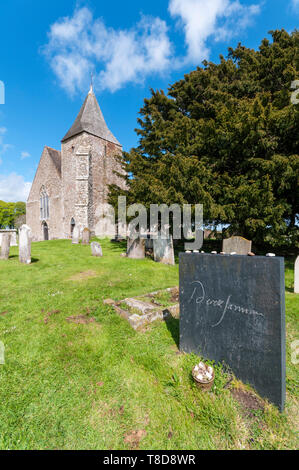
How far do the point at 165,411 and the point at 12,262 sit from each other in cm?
927

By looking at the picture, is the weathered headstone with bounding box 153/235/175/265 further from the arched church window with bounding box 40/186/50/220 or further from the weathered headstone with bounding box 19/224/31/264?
the arched church window with bounding box 40/186/50/220

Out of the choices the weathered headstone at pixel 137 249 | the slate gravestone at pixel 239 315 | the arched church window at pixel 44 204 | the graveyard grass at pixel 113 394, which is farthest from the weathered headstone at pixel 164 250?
the arched church window at pixel 44 204

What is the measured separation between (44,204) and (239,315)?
93.2 feet

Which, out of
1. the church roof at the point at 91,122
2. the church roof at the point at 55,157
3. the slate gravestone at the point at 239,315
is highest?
the church roof at the point at 91,122

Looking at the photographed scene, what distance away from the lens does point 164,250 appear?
9.16 meters

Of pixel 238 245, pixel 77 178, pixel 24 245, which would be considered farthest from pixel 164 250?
pixel 77 178

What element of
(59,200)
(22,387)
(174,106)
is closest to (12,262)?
(22,387)

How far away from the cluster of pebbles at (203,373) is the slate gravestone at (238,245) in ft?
13.5

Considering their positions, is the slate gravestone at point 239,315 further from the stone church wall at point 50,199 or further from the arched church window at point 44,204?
the arched church window at point 44,204

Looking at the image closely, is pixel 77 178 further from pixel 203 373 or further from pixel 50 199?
pixel 203 373

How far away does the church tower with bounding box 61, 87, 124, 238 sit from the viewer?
→ 2192 cm

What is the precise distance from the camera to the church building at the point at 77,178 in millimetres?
21969

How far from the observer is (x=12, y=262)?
28.5 feet

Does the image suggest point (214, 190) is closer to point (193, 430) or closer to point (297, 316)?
point (297, 316)
